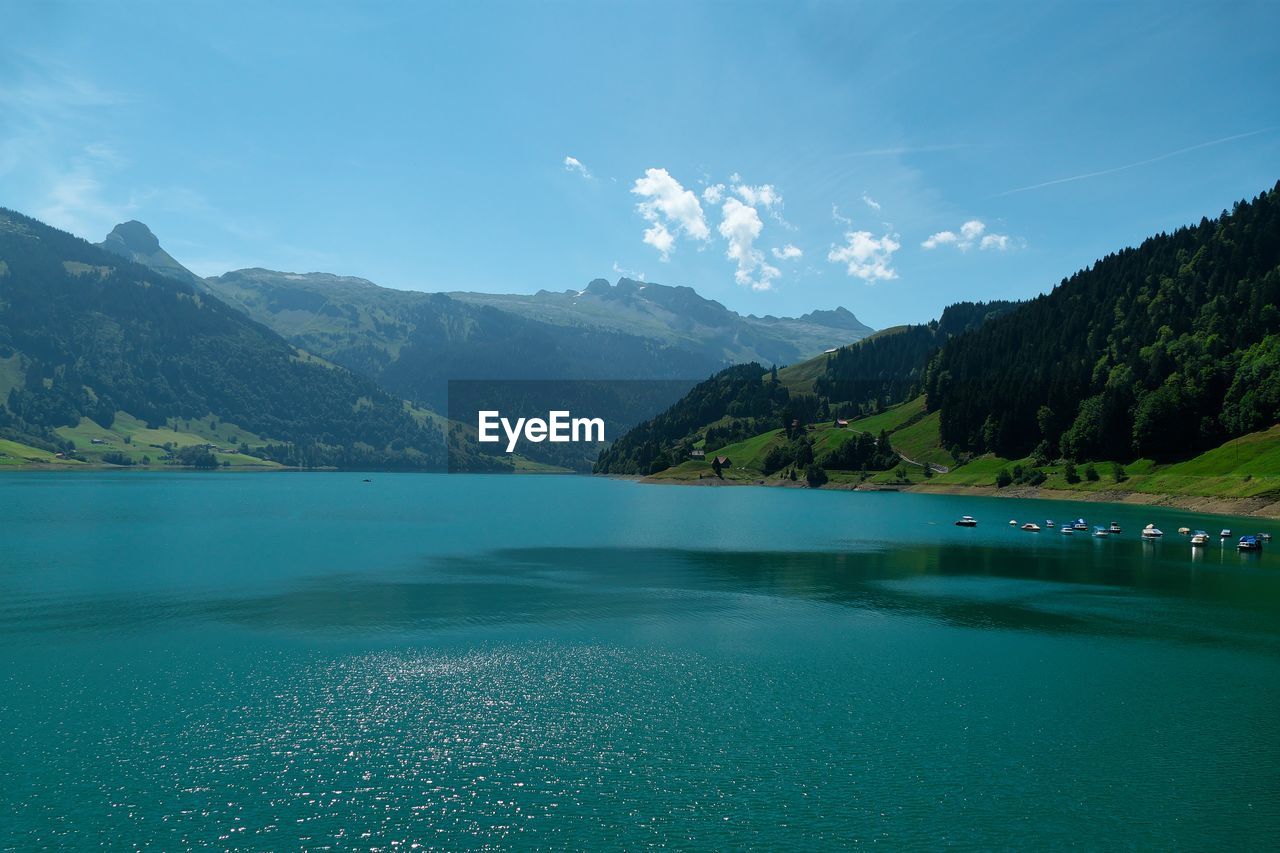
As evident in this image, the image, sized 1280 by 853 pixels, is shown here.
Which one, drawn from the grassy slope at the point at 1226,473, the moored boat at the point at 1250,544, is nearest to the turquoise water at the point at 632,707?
the moored boat at the point at 1250,544

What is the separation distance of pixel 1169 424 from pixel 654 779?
209 metres

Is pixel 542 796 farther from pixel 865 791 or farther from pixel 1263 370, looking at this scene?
pixel 1263 370

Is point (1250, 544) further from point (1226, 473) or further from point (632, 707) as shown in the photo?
point (632, 707)

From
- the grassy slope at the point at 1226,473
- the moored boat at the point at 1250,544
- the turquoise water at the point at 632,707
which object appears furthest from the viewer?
the grassy slope at the point at 1226,473

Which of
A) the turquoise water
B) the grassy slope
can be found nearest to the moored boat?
the turquoise water

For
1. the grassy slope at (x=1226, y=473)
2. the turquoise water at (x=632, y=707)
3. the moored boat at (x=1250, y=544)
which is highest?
the grassy slope at (x=1226, y=473)

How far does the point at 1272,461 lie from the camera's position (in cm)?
16612

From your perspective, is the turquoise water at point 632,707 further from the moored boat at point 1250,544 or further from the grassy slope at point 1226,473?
the grassy slope at point 1226,473

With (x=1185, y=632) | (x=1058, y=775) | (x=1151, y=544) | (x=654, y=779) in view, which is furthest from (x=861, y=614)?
(x=1151, y=544)

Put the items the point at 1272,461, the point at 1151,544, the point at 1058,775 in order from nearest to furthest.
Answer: the point at 1058,775 → the point at 1151,544 → the point at 1272,461

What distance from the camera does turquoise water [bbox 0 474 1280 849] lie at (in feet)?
104

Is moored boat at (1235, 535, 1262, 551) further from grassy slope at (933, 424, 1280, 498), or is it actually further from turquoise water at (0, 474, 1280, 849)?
grassy slope at (933, 424, 1280, 498)

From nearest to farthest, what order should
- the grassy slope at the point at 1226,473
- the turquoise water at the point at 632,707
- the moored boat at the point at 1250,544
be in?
the turquoise water at the point at 632,707 < the moored boat at the point at 1250,544 < the grassy slope at the point at 1226,473

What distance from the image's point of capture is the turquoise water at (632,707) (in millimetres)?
31766
